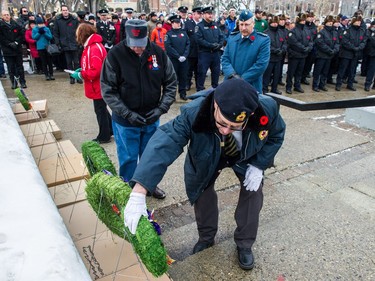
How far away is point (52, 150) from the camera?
398 cm

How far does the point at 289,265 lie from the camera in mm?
2480

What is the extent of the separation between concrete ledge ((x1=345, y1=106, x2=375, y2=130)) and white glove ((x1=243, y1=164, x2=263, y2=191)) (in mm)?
4034

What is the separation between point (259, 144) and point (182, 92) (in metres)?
5.51

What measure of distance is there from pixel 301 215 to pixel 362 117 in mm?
3330

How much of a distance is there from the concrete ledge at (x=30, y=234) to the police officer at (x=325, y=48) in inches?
320

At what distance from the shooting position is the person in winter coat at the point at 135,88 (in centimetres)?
295

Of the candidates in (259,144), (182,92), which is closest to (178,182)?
(259,144)

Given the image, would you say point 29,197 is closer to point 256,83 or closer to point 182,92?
point 256,83

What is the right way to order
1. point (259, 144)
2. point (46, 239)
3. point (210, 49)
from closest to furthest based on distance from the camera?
point (46, 239) → point (259, 144) → point (210, 49)

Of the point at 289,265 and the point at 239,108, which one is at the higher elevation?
the point at 239,108

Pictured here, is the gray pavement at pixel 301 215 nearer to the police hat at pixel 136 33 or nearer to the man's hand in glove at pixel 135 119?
the man's hand in glove at pixel 135 119

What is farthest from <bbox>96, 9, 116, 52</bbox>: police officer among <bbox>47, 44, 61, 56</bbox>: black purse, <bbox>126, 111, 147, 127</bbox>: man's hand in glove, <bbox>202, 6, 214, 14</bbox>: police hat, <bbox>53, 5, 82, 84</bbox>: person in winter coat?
<bbox>126, 111, 147, 127</bbox>: man's hand in glove

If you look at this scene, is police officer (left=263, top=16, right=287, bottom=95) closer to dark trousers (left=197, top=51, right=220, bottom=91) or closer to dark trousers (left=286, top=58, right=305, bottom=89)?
dark trousers (left=286, top=58, right=305, bottom=89)

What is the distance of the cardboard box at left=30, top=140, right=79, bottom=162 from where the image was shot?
3775 mm
